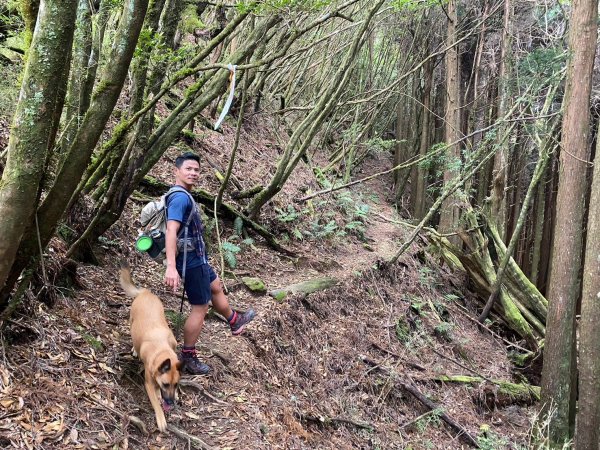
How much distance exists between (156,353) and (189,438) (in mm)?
727

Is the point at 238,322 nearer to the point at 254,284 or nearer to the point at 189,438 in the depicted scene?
the point at 189,438

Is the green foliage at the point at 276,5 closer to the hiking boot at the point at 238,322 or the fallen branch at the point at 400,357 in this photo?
the hiking boot at the point at 238,322

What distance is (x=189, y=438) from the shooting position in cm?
380

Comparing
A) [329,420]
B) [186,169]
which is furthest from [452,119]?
[186,169]

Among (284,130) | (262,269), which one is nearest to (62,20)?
(262,269)

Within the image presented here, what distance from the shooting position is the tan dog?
146 inches

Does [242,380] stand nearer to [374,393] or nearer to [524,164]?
[374,393]

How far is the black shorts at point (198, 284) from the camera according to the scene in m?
4.36

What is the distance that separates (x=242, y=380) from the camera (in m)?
5.02

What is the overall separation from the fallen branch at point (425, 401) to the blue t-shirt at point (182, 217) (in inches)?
155

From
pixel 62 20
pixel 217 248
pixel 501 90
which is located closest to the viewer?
pixel 62 20

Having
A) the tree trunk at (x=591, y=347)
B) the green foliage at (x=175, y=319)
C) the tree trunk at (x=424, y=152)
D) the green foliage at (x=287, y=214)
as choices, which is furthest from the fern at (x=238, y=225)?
the tree trunk at (x=424, y=152)

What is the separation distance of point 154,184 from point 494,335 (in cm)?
837

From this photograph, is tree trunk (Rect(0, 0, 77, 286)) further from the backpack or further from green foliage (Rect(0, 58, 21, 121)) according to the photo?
green foliage (Rect(0, 58, 21, 121))
